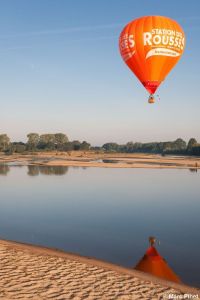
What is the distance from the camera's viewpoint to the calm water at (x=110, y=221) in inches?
568

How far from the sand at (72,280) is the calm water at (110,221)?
4.31 ft

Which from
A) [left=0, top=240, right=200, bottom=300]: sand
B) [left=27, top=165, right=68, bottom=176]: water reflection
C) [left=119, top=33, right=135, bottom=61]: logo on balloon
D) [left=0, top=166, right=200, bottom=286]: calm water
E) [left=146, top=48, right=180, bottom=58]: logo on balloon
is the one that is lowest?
[left=0, top=166, right=200, bottom=286]: calm water

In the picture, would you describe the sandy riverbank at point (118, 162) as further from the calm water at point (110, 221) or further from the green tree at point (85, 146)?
the green tree at point (85, 146)

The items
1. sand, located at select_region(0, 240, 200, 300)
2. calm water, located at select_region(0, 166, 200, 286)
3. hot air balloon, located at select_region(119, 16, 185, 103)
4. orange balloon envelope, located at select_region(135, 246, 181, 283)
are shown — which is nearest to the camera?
sand, located at select_region(0, 240, 200, 300)

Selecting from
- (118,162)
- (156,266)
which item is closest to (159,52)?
(156,266)

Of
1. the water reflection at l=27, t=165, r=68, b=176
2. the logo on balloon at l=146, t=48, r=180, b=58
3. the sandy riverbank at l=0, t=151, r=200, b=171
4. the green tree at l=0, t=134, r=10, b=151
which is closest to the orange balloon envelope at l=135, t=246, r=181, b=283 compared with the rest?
the logo on balloon at l=146, t=48, r=180, b=58

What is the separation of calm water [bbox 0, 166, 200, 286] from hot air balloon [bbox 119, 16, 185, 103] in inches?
314

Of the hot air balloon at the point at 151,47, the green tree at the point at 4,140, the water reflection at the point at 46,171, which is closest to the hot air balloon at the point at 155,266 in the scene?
the hot air balloon at the point at 151,47

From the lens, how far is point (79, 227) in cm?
1872

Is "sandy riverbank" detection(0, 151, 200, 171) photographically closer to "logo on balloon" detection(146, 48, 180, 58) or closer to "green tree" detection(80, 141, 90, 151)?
"logo on balloon" detection(146, 48, 180, 58)

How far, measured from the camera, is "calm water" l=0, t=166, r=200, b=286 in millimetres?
14422

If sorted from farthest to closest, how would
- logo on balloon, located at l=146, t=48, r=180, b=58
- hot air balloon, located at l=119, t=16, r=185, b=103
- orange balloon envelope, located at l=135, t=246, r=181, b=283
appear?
1. logo on balloon, located at l=146, t=48, r=180, b=58
2. hot air balloon, located at l=119, t=16, r=185, b=103
3. orange balloon envelope, located at l=135, t=246, r=181, b=283

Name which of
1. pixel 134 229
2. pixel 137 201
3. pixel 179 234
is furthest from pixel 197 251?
pixel 137 201

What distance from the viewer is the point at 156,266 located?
1275cm
